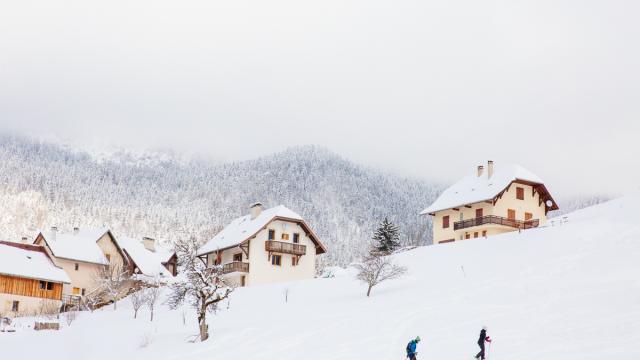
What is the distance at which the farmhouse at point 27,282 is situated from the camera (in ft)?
212

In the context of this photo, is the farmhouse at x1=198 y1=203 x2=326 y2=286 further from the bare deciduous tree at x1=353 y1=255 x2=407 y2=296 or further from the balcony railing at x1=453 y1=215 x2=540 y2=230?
the bare deciduous tree at x1=353 y1=255 x2=407 y2=296

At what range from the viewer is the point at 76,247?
75938 mm

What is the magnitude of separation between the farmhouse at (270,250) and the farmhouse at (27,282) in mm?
15797

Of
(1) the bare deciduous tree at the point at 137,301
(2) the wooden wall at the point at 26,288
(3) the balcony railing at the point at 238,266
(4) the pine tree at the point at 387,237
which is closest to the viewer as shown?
(1) the bare deciduous tree at the point at 137,301

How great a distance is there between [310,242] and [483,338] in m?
48.5

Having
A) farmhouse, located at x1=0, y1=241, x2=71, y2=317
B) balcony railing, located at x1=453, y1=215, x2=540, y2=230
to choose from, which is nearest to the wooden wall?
farmhouse, located at x1=0, y1=241, x2=71, y2=317

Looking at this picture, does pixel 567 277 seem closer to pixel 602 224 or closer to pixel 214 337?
pixel 602 224

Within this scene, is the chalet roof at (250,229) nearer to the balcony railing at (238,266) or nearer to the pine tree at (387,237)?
the balcony railing at (238,266)

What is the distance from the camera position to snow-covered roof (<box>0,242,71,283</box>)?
216 feet

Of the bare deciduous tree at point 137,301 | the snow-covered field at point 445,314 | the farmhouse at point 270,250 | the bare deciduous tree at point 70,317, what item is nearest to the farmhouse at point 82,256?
the bare deciduous tree at point 70,317

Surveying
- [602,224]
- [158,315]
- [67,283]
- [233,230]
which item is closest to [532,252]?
[602,224]

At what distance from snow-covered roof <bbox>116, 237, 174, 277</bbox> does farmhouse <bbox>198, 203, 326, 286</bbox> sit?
30.5 ft

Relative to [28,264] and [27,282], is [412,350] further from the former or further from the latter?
[28,264]

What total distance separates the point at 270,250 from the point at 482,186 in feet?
72.8
